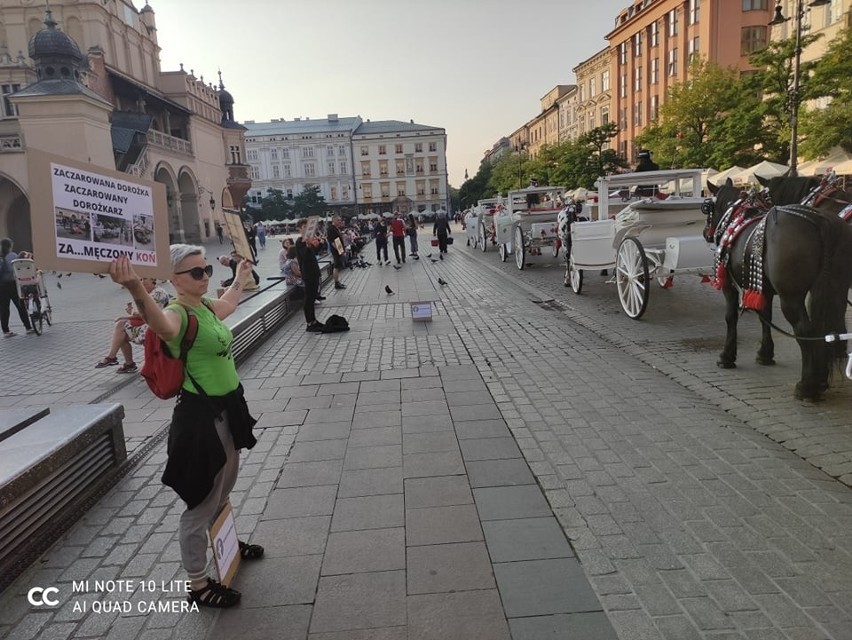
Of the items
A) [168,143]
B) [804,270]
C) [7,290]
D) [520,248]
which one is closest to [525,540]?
[804,270]

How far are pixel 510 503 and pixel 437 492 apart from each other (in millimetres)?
493

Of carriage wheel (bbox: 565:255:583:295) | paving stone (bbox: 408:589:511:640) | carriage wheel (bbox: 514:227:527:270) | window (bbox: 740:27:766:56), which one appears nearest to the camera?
paving stone (bbox: 408:589:511:640)

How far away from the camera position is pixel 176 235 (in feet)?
137

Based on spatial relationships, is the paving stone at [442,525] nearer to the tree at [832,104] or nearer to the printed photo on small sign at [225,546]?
the printed photo on small sign at [225,546]

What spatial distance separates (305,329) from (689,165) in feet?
85.6

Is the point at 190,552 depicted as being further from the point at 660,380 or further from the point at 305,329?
the point at 305,329

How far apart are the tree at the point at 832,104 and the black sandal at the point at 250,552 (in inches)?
936

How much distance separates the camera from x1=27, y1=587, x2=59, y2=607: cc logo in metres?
2.90

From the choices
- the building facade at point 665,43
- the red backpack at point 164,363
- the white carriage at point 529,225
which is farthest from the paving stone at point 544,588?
the building facade at point 665,43

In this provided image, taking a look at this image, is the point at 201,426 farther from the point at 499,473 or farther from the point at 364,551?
the point at 499,473

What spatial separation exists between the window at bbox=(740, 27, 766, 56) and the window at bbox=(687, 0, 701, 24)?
12.7 ft

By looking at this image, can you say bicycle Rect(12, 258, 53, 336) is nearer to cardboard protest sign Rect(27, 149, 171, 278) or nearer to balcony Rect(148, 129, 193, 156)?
cardboard protest sign Rect(27, 149, 171, 278)

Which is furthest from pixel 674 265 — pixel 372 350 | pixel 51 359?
pixel 51 359

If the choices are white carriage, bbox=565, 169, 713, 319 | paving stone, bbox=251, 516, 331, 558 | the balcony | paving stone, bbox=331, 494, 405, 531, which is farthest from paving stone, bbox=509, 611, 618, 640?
the balcony
